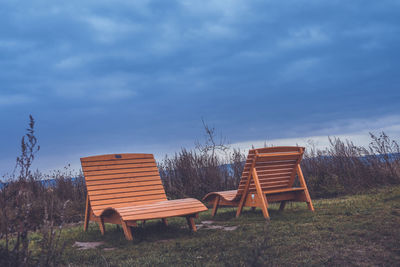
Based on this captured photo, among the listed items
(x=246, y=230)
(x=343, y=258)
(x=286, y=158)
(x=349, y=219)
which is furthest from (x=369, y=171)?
(x=343, y=258)

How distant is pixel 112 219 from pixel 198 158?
5316mm

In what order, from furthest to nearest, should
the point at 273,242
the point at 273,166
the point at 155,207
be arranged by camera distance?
the point at 273,166
the point at 155,207
the point at 273,242

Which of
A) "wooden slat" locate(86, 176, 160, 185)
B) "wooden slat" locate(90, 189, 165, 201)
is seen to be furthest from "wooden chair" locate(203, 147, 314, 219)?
"wooden slat" locate(86, 176, 160, 185)

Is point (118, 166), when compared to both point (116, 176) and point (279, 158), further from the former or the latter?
point (279, 158)

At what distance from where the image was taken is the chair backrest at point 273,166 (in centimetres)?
592

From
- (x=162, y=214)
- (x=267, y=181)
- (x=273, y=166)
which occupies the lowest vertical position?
(x=162, y=214)

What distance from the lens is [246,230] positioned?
16.2 feet

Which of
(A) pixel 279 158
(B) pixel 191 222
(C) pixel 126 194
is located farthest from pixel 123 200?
(A) pixel 279 158

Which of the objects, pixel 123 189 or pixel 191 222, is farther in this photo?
pixel 123 189

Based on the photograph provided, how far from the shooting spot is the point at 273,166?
627cm

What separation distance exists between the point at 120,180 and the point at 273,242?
10.8 feet

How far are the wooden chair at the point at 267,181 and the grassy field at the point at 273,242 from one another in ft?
1.15

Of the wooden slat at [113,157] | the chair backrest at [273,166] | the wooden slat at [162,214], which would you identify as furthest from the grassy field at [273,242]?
the wooden slat at [113,157]

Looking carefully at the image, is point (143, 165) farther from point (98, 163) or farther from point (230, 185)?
point (230, 185)
